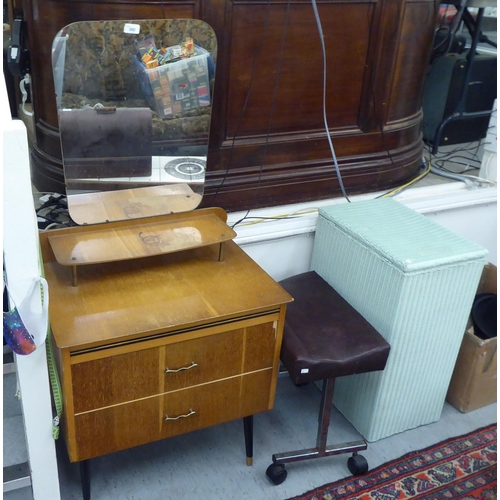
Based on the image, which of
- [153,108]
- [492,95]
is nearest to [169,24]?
[153,108]

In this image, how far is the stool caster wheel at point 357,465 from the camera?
1588 mm

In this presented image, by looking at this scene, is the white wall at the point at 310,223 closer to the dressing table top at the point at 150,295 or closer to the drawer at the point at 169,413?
the dressing table top at the point at 150,295

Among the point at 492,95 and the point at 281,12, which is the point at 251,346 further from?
the point at 492,95

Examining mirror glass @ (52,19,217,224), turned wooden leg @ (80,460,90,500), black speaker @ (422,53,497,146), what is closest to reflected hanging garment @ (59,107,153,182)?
mirror glass @ (52,19,217,224)

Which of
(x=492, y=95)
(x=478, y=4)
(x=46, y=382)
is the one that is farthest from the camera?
(x=492, y=95)

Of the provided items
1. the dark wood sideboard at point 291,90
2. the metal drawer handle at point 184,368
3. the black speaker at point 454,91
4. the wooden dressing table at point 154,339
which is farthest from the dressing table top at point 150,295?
the black speaker at point 454,91

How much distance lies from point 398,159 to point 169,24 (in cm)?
111

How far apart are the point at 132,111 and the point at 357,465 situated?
1.14m

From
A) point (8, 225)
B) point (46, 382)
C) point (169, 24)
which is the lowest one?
point (46, 382)

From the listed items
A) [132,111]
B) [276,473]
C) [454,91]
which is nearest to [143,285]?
[132,111]

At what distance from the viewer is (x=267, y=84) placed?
1850 mm

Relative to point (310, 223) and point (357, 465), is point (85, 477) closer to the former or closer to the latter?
point (357, 465)

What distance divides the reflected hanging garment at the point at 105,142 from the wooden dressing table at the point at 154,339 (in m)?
0.16

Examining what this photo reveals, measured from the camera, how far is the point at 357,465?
5.20ft
